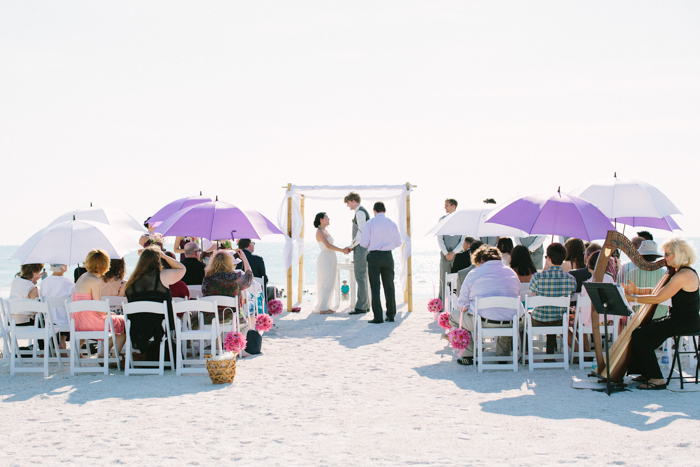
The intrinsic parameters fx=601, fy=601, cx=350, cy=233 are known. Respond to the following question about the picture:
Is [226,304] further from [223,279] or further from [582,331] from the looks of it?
[582,331]

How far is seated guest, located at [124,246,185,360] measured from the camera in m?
6.66

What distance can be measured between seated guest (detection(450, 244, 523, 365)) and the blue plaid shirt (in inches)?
9.7

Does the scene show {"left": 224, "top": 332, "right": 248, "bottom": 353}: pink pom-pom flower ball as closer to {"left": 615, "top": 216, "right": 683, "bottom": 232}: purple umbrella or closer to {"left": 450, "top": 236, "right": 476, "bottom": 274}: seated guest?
{"left": 450, "top": 236, "right": 476, "bottom": 274}: seated guest

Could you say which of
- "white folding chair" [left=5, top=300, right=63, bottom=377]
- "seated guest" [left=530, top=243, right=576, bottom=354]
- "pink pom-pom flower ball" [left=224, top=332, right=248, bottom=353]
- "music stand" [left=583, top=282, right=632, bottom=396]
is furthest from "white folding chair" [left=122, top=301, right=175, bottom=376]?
"music stand" [left=583, top=282, right=632, bottom=396]

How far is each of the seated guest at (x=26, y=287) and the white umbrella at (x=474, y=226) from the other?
5.58 meters

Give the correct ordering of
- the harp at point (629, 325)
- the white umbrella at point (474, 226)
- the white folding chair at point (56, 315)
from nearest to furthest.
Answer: the harp at point (629, 325) → the white folding chair at point (56, 315) → the white umbrella at point (474, 226)

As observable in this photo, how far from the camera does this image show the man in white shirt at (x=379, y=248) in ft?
33.6

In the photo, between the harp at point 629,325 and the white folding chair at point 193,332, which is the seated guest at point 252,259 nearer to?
the white folding chair at point 193,332

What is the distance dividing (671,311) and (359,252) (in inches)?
247

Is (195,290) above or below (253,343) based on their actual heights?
above

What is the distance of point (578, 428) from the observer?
465 centimetres

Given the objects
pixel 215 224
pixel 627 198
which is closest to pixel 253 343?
pixel 215 224

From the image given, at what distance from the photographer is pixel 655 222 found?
8.60m

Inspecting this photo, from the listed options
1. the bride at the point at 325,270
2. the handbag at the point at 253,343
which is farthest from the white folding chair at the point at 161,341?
the bride at the point at 325,270
